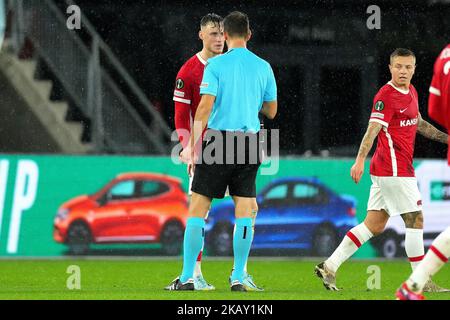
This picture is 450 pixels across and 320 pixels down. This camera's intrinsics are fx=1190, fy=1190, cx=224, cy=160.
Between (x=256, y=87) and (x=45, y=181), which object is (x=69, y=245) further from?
(x=256, y=87)

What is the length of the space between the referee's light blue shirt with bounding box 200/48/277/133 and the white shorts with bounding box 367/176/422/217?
4.50ft

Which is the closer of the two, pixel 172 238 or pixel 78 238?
pixel 78 238

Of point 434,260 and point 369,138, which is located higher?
point 369,138

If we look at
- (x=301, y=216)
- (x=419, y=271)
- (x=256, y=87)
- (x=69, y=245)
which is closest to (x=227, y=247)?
(x=301, y=216)

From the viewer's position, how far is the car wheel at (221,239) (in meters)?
15.0

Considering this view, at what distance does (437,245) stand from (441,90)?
1022 millimetres

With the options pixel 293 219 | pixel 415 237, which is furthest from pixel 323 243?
pixel 415 237

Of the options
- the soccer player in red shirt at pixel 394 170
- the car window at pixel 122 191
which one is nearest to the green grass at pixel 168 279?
the soccer player in red shirt at pixel 394 170

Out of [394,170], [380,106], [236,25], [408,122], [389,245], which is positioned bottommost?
[389,245]

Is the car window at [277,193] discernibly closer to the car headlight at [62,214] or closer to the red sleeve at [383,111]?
the car headlight at [62,214]

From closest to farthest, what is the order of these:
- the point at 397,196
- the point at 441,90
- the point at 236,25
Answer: the point at 441,90 < the point at 236,25 < the point at 397,196

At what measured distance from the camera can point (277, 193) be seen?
1521 cm

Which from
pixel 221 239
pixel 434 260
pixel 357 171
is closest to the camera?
pixel 434 260

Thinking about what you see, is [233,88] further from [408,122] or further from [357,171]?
[408,122]
